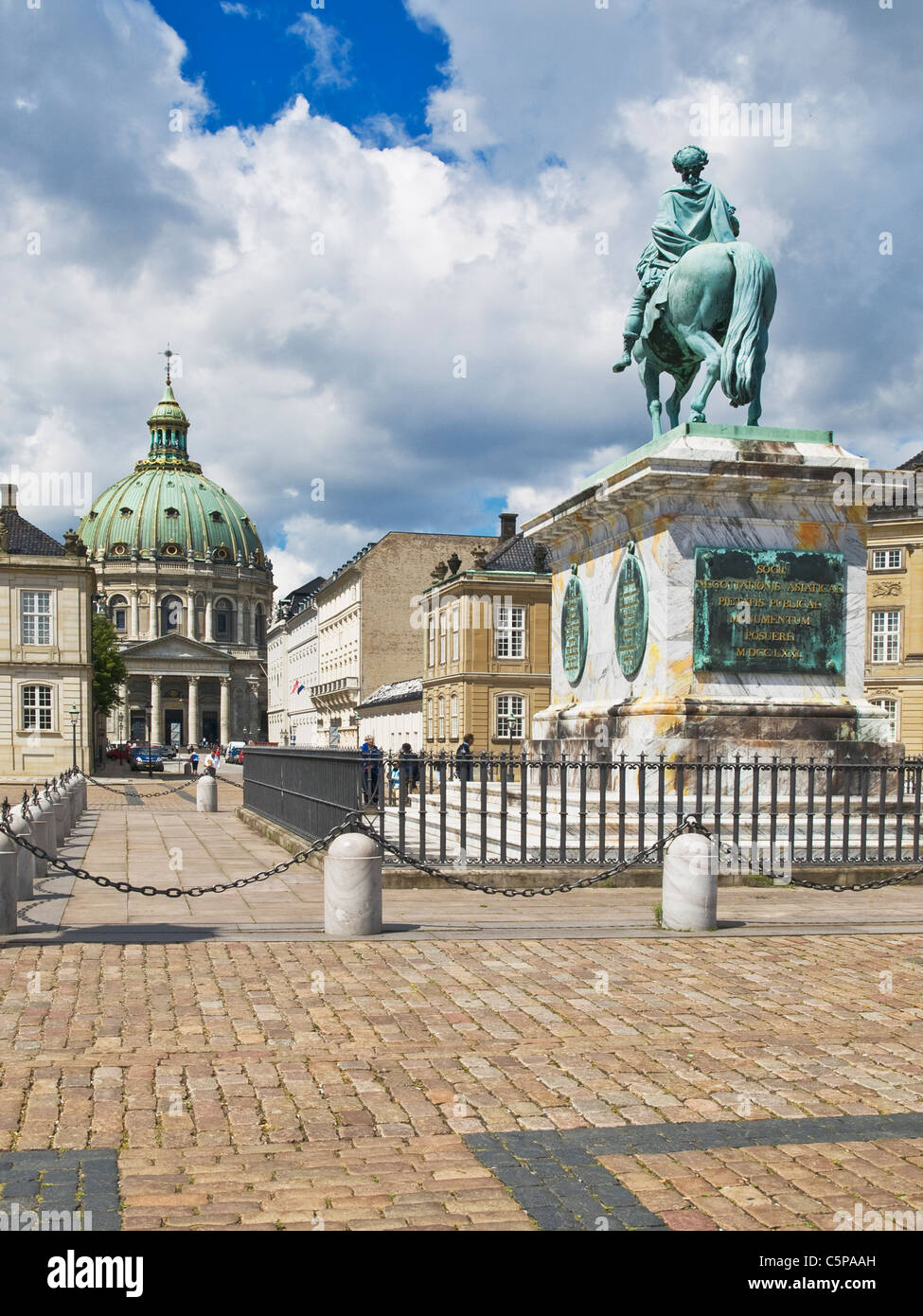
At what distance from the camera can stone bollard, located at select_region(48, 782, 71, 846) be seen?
18.6 metres

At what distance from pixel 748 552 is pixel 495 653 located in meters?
39.2

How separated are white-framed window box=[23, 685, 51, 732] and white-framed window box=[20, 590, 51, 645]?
7.90 ft

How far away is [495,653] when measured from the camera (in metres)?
55.2

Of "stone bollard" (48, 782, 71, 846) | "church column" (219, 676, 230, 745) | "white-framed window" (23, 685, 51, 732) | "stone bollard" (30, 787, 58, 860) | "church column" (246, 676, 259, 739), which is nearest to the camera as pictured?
"stone bollard" (30, 787, 58, 860)

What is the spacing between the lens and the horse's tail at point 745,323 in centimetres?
1656

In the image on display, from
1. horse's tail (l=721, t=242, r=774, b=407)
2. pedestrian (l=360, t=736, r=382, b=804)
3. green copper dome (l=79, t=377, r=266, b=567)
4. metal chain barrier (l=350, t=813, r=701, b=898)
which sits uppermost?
green copper dome (l=79, t=377, r=266, b=567)

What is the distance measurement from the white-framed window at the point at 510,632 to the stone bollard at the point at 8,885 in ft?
149

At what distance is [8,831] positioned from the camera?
33.0ft

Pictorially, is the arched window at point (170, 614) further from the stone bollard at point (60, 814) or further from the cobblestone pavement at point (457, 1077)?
the cobblestone pavement at point (457, 1077)

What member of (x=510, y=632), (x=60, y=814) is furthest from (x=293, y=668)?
(x=60, y=814)

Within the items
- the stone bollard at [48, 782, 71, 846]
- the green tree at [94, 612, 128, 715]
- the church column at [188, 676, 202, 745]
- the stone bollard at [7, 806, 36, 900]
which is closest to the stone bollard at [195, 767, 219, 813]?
the stone bollard at [48, 782, 71, 846]

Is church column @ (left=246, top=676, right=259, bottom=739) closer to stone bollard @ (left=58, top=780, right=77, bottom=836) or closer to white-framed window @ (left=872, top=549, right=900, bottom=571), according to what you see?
white-framed window @ (left=872, top=549, right=900, bottom=571)
